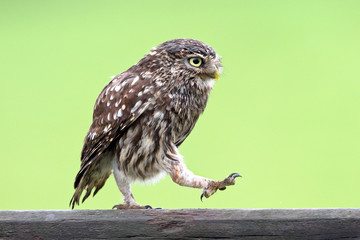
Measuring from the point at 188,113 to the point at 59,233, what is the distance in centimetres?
89

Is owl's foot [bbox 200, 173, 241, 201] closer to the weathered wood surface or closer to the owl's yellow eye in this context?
the weathered wood surface

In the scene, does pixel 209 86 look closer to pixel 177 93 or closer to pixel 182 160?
pixel 177 93

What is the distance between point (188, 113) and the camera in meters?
2.28

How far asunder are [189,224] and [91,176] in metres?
0.92

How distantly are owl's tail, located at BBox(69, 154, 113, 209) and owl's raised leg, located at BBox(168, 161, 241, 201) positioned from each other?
33 centimetres

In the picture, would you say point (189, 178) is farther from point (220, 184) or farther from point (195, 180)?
point (220, 184)

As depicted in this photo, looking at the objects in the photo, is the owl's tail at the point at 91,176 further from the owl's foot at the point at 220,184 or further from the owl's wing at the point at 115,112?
the owl's foot at the point at 220,184

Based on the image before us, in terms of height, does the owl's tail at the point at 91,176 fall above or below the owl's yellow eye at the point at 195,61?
below

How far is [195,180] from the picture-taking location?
212cm

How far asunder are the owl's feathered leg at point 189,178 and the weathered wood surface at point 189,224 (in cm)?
42

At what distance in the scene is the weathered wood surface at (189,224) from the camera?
59.9 inches

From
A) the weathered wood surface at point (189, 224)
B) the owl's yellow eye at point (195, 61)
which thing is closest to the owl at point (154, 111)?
the owl's yellow eye at point (195, 61)

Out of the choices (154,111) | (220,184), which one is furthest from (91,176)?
(220,184)

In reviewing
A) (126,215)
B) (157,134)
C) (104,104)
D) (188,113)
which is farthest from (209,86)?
(126,215)
